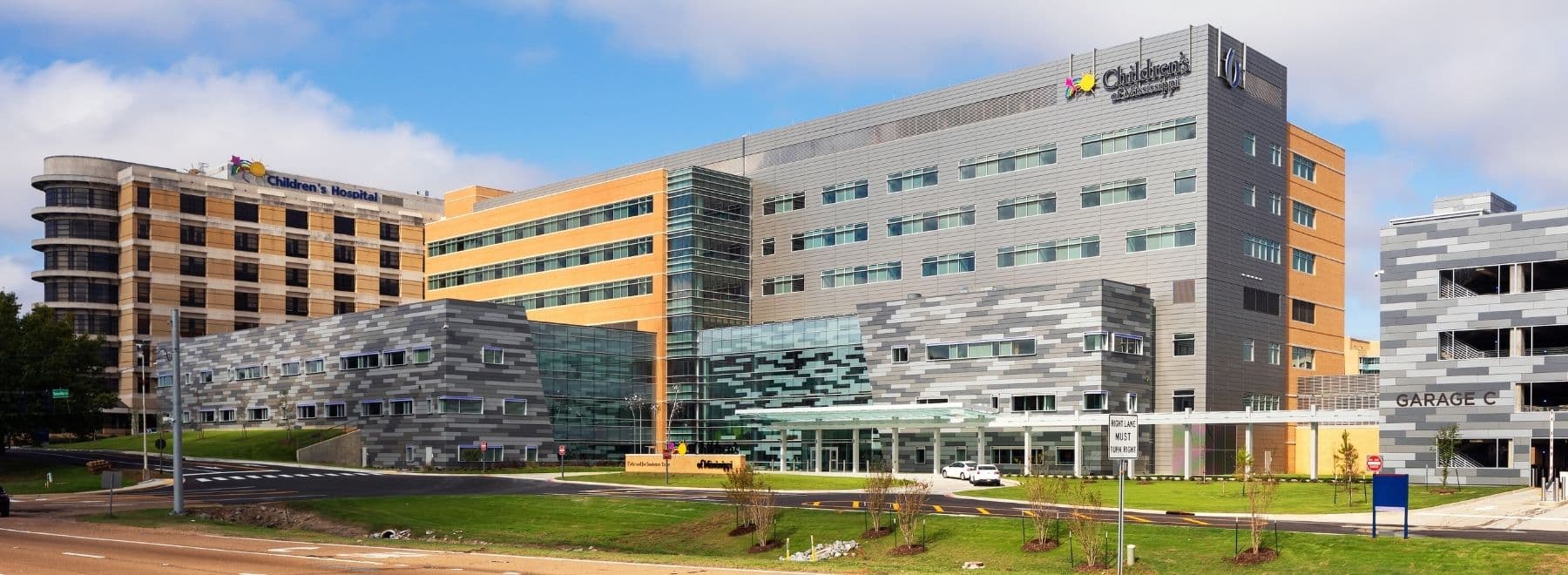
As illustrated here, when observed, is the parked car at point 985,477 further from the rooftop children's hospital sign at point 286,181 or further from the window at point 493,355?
the rooftop children's hospital sign at point 286,181

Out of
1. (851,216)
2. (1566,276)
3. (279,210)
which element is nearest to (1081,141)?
(851,216)

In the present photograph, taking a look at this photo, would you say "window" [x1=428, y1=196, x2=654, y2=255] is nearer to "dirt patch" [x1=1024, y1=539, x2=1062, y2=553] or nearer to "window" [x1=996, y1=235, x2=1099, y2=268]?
"window" [x1=996, y1=235, x2=1099, y2=268]

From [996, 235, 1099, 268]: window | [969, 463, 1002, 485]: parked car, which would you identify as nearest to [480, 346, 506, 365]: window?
[996, 235, 1099, 268]: window

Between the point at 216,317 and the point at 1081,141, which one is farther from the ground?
the point at 1081,141

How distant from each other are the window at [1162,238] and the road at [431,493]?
1493 inches

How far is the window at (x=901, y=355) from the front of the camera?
106m

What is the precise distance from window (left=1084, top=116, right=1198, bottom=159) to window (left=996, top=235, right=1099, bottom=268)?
6980mm

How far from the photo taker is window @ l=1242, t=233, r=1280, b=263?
10144 cm

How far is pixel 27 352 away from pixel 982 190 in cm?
8011

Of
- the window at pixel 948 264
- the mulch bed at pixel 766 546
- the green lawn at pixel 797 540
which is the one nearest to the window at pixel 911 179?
the window at pixel 948 264

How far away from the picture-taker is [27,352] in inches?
4168

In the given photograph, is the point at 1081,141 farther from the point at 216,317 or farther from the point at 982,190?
the point at 216,317

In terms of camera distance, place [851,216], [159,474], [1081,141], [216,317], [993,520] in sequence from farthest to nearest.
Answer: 1. [216,317]
2. [851,216]
3. [1081,141]
4. [159,474]
5. [993,520]

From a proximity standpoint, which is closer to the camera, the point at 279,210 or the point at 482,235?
the point at 482,235
